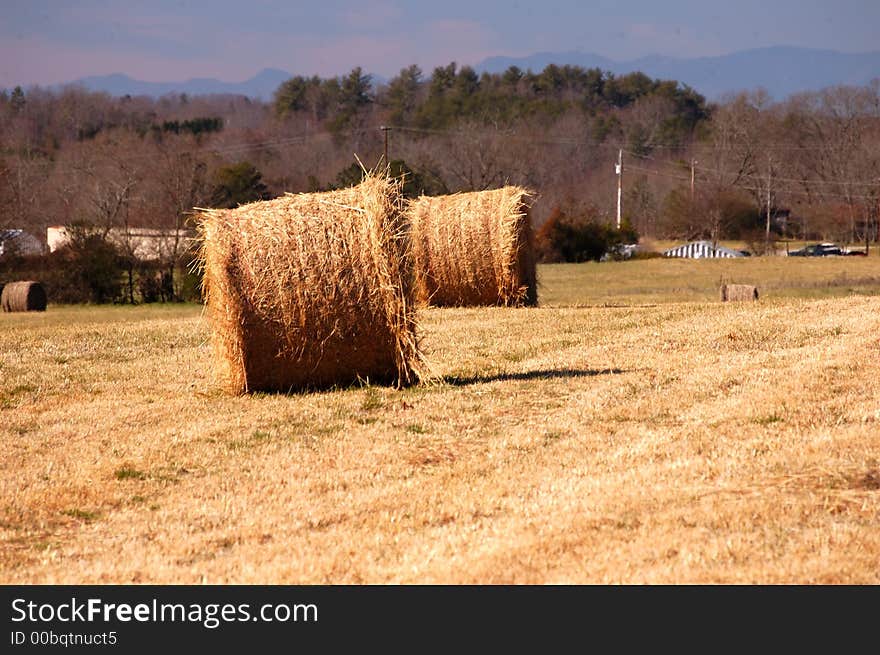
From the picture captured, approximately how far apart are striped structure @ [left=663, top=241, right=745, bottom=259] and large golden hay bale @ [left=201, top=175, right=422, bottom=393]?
60.6 m

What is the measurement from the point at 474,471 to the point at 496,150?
8396cm

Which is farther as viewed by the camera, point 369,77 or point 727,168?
point 369,77

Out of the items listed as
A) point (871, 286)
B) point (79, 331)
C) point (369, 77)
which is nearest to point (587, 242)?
point (871, 286)

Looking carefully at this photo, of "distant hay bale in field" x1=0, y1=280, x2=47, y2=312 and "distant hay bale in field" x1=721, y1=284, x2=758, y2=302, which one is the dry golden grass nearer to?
"distant hay bale in field" x1=721, y1=284, x2=758, y2=302

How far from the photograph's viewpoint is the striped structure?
71.6 meters

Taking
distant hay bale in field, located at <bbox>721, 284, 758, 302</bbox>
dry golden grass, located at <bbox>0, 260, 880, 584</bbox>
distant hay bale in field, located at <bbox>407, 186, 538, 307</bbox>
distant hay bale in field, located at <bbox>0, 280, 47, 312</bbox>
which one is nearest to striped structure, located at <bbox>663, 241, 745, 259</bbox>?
distant hay bale in field, located at <bbox>0, 280, 47, 312</bbox>

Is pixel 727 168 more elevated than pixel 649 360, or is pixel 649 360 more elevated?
pixel 727 168

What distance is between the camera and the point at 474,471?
8445 millimetres

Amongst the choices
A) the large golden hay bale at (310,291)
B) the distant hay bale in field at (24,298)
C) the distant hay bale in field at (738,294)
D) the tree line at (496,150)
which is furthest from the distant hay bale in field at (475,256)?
the tree line at (496,150)

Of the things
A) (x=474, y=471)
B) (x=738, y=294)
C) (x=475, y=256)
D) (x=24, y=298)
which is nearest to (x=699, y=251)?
(x=24, y=298)

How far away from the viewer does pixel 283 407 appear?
11336 mm
